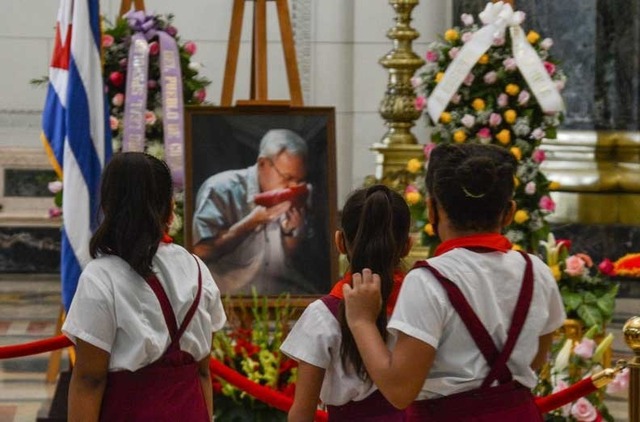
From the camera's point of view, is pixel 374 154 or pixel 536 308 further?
pixel 374 154

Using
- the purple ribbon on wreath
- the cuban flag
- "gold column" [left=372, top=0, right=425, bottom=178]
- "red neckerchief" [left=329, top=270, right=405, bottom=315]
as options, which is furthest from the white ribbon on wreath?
"red neckerchief" [left=329, top=270, right=405, bottom=315]

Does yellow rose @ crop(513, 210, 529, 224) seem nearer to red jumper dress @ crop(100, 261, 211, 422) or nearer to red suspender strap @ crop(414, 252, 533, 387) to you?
red jumper dress @ crop(100, 261, 211, 422)

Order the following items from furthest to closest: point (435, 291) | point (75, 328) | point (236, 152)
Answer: point (236, 152)
point (75, 328)
point (435, 291)

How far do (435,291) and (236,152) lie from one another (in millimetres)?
5035

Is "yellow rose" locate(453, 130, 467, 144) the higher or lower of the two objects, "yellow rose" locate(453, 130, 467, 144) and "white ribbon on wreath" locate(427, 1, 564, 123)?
the lower

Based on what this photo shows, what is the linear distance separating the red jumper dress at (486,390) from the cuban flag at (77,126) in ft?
12.6

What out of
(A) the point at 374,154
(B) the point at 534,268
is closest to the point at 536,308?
(B) the point at 534,268

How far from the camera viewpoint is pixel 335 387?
3658mm

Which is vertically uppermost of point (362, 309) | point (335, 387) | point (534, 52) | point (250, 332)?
point (534, 52)

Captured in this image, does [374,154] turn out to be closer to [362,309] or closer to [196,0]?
[196,0]

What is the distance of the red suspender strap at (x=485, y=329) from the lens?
3203mm

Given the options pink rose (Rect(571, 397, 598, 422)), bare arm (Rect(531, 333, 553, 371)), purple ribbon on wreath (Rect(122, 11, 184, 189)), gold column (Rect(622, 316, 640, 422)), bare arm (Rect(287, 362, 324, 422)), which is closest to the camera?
Answer: bare arm (Rect(531, 333, 553, 371))

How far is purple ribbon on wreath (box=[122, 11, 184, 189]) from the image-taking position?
8352mm

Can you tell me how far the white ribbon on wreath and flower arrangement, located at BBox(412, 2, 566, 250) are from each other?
3cm
